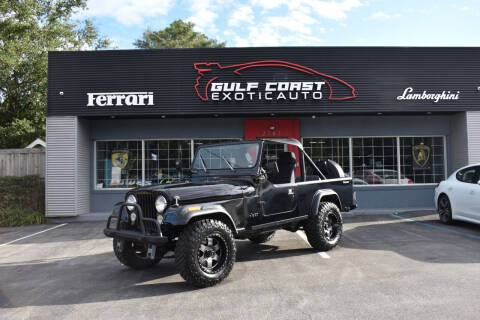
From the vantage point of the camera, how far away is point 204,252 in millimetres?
4398

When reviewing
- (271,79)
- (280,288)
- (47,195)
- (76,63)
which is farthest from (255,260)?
(76,63)

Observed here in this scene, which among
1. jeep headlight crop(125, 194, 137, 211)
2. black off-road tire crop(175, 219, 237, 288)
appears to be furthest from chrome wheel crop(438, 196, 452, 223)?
jeep headlight crop(125, 194, 137, 211)

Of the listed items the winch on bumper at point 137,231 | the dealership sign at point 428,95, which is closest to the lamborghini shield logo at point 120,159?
the winch on bumper at point 137,231

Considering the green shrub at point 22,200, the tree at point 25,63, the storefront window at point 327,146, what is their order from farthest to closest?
the tree at point 25,63 → the storefront window at point 327,146 → the green shrub at point 22,200

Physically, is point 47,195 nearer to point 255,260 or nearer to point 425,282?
point 255,260

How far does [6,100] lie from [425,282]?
21.3 metres

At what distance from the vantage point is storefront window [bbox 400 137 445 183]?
1234 cm

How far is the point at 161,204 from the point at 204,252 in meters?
0.81

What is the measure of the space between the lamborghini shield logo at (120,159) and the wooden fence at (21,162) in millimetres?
2353

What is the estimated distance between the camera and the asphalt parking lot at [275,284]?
3.60 meters

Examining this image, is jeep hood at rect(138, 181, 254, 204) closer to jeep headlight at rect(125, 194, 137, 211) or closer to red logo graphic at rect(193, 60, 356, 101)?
jeep headlight at rect(125, 194, 137, 211)

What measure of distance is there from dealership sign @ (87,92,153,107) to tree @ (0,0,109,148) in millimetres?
7855

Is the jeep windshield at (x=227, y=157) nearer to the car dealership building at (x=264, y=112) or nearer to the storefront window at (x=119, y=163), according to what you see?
the car dealership building at (x=264, y=112)

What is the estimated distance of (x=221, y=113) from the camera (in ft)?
37.0
